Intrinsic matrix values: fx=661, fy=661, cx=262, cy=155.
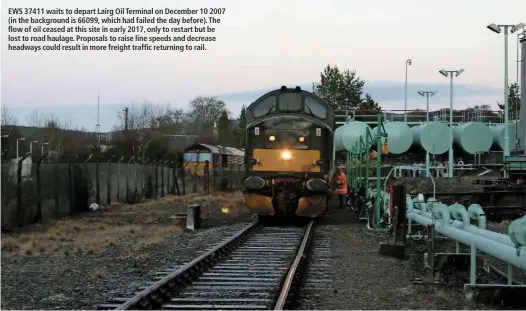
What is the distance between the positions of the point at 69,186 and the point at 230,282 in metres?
14.2

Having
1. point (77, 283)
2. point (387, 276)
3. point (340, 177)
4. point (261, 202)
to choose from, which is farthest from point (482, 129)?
point (77, 283)

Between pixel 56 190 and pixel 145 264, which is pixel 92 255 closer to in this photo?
pixel 145 264

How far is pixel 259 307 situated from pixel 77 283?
3.13m

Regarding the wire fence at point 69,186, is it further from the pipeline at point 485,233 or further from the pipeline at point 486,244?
the pipeline at point 485,233

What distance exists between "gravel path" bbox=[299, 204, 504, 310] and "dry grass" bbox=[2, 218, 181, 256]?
14.6 ft

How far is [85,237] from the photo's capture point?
15.2m

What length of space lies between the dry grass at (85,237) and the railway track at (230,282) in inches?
112

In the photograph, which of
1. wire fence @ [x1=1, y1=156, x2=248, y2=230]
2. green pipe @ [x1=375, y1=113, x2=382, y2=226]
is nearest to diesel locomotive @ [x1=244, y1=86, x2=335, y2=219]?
green pipe @ [x1=375, y1=113, x2=382, y2=226]

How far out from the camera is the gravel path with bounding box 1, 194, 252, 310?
27.6 feet

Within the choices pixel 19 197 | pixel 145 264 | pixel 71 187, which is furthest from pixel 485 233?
pixel 71 187

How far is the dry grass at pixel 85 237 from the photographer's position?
43.1 ft

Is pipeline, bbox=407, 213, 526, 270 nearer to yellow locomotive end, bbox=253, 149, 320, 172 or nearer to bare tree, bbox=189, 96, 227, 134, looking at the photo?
yellow locomotive end, bbox=253, 149, 320, 172

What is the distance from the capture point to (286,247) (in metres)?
13.1

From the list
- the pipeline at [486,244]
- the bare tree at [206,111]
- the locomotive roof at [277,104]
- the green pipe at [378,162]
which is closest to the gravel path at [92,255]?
Result: the locomotive roof at [277,104]
